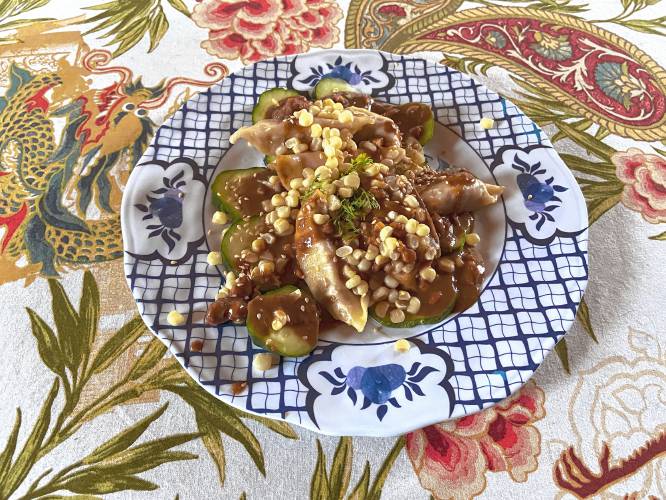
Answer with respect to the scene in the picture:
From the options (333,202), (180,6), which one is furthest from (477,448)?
(180,6)

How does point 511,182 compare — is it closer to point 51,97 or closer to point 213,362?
point 213,362

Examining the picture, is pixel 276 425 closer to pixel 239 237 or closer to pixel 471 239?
pixel 239 237

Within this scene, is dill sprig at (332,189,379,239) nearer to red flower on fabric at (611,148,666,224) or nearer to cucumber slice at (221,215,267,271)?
cucumber slice at (221,215,267,271)

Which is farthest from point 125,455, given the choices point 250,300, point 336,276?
point 336,276

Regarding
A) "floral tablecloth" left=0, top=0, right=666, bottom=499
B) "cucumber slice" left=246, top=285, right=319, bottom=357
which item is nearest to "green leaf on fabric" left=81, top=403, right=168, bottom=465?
"floral tablecloth" left=0, top=0, right=666, bottom=499

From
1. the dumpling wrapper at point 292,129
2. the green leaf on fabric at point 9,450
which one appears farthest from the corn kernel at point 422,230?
the green leaf on fabric at point 9,450
